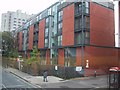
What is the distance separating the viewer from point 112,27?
42.0m

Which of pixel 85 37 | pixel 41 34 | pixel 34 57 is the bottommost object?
pixel 34 57

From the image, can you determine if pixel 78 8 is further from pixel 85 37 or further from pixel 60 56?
pixel 60 56

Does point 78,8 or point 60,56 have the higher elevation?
point 78,8

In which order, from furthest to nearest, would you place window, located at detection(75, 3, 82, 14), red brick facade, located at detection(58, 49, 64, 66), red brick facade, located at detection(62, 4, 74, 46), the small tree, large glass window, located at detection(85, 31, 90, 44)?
red brick facade, located at detection(58, 49, 64, 66), red brick facade, located at detection(62, 4, 74, 46), the small tree, window, located at detection(75, 3, 82, 14), large glass window, located at detection(85, 31, 90, 44)

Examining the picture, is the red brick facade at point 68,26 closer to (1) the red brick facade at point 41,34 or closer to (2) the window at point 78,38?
(2) the window at point 78,38

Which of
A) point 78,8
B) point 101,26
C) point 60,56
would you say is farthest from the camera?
point 60,56

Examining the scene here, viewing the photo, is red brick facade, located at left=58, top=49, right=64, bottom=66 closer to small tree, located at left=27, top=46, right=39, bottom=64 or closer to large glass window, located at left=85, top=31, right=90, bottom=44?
small tree, located at left=27, top=46, right=39, bottom=64

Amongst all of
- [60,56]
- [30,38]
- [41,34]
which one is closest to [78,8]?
[60,56]

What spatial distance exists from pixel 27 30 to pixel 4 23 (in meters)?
70.1

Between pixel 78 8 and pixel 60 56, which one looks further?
pixel 60 56

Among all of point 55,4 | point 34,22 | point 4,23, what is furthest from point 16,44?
point 4,23

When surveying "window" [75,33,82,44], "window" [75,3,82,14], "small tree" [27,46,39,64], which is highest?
"window" [75,3,82,14]

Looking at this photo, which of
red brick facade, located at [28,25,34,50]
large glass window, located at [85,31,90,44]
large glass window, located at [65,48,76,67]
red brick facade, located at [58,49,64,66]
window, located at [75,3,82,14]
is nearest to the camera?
large glass window, located at [65,48,76,67]

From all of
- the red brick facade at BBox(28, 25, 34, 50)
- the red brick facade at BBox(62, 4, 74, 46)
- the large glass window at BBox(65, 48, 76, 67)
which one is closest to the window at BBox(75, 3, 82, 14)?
the red brick facade at BBox(62, 4, 74, 46)
